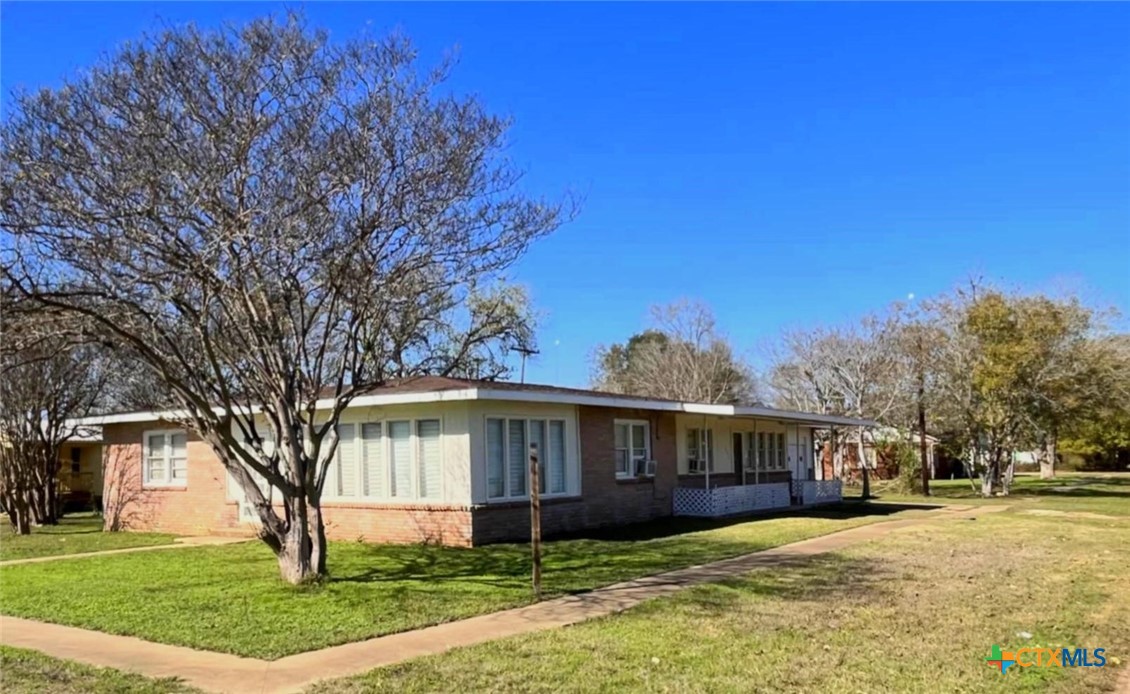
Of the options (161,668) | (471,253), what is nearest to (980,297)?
(471,253)

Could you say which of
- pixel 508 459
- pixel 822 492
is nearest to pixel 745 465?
pixel 822 492

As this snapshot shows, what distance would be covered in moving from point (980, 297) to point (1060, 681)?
31.0 metres

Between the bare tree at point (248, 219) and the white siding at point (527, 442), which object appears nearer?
the bare tree at point (248, 219)

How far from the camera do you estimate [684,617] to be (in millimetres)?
9453

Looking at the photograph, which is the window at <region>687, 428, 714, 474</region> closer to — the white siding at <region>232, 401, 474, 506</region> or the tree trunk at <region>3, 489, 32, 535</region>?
the white siding at <region>232, 401, 474, 506</region>

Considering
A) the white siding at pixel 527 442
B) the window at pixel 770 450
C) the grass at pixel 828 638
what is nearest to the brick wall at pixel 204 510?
the white siding at pixel 527 442

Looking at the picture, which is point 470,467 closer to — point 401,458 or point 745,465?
point 401,458

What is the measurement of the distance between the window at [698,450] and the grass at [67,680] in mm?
17815

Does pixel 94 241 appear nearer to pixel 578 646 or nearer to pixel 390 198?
pixel 390 198

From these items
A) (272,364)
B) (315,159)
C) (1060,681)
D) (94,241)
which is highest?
(315,159)

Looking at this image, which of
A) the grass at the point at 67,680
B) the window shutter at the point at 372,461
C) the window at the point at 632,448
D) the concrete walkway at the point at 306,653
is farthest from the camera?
the window at the point at 632,448

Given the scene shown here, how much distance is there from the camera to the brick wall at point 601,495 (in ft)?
55.5

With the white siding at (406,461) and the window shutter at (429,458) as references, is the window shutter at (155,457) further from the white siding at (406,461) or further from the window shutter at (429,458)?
the window shutter at (429,458)

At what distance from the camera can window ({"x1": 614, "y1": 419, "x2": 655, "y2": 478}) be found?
824 inches
